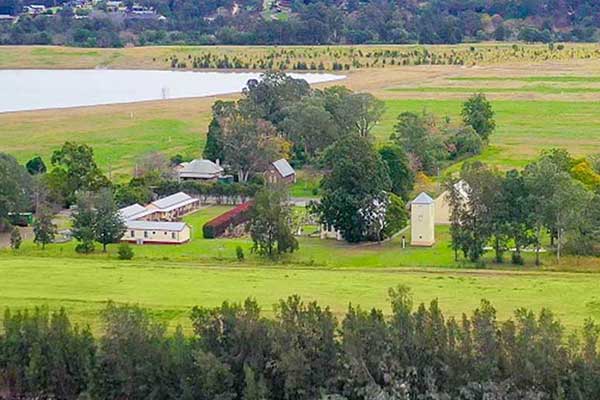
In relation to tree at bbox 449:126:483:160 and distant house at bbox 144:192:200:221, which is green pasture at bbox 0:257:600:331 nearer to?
distant house at bbox 144:192:200:221

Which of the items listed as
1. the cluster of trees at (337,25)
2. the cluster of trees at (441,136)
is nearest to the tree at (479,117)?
the cluster of trees at (441,136)

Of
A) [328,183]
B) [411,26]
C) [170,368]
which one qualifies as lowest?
[170,368]

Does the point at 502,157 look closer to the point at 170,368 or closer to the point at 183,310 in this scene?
the point at 183,310

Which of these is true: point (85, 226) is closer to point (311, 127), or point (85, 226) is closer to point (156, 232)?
point (156, 232)

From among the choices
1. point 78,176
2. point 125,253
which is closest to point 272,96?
point 78,176

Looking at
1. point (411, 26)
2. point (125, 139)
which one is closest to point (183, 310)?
point (125, 139)

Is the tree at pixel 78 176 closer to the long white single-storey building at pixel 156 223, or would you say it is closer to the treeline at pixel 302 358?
the long white single-storey building at pixel 156 223

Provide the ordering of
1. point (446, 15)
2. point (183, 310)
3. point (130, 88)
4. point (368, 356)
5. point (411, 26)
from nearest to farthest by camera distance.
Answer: point (368, 356) < point (183, 310) < point (130, 88) < point (411, 26) < point (446, 15)
